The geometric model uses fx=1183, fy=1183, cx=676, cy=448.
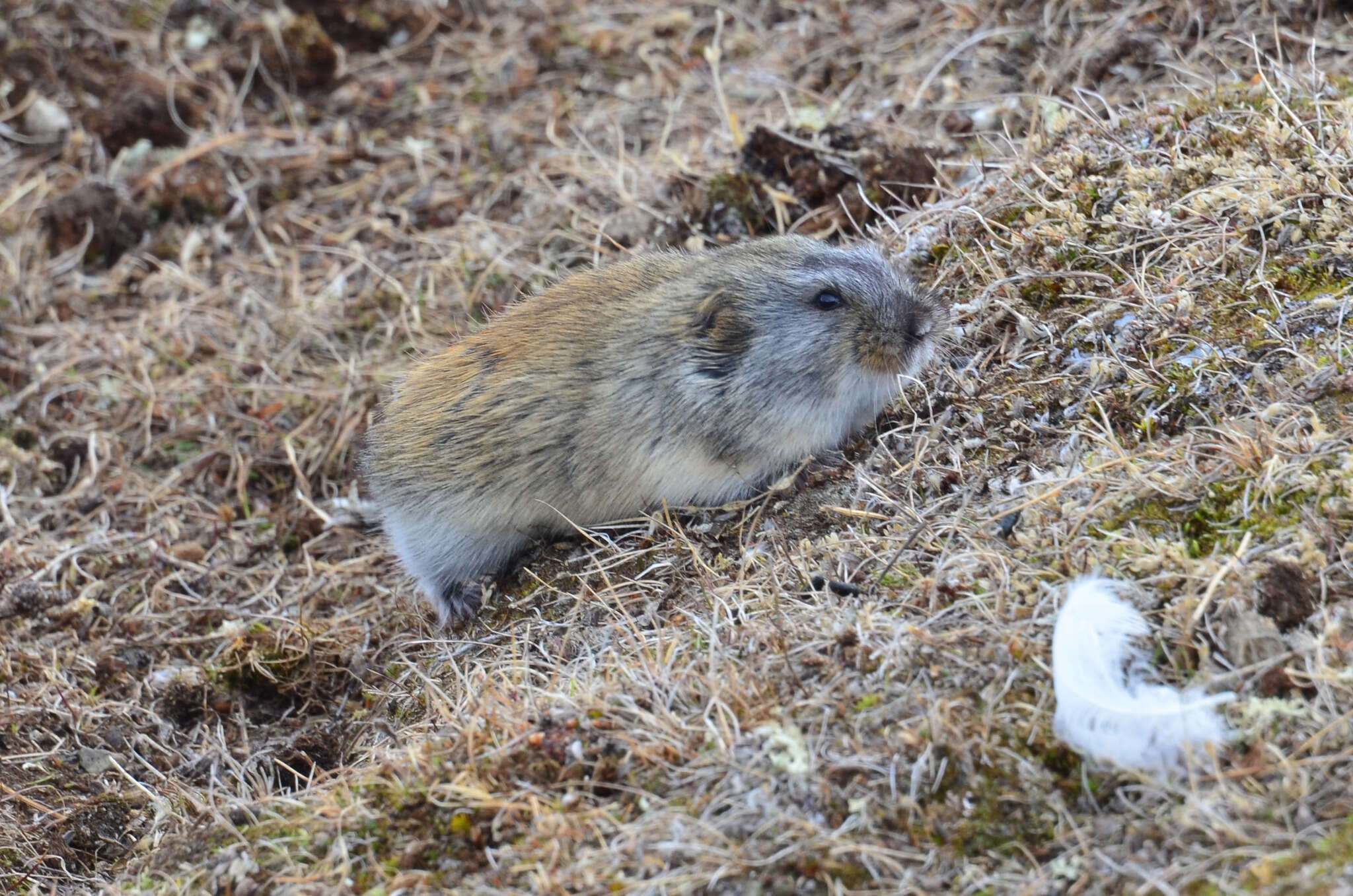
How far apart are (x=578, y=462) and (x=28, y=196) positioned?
537 centimetres

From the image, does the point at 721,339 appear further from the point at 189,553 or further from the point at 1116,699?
the point at 189,553

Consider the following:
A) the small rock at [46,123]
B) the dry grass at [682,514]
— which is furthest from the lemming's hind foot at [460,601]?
the small rock at [46,123]

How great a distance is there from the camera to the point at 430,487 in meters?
4.79

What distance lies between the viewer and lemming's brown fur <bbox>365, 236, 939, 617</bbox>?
14.8ft

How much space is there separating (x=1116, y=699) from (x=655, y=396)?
7.03 ft

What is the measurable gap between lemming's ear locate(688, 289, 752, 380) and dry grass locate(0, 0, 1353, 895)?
52 cm

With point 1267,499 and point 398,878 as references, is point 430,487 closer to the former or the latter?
point 398,878

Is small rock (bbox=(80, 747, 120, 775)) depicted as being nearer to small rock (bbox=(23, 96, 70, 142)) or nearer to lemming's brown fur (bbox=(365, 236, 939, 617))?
lemming's brown fur (bbox=(365, 236, 939, 617))

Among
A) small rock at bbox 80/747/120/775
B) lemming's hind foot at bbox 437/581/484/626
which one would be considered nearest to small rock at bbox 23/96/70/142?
small rock at bbox 80/747/120/775

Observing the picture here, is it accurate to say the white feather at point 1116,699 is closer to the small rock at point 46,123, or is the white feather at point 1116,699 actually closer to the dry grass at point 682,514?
the dry grass at point 682,514

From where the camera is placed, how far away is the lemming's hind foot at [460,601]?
4.86 m

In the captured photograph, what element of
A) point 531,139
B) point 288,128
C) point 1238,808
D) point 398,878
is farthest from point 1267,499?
point 288,128

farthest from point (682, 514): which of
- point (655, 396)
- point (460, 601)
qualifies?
point (460, 601)

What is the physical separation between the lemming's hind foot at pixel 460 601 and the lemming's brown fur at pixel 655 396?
13mm
